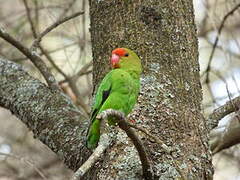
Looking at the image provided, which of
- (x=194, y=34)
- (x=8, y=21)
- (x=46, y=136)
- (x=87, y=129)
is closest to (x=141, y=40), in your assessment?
(x=194, y=34)

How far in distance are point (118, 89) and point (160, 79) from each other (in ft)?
0.76

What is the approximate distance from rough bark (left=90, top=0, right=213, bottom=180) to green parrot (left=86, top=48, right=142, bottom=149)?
0.04m

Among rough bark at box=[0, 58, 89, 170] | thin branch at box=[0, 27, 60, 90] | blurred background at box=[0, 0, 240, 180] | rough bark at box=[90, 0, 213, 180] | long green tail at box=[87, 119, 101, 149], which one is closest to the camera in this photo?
rough bark at box=[90, 0, 213, 180]

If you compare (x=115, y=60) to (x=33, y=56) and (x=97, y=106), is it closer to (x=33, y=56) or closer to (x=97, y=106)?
(x=97, y=106)

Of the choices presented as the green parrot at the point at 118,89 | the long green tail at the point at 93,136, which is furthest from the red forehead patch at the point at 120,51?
the long green tail at the point at 93,136

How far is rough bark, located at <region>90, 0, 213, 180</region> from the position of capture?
6.59 feet

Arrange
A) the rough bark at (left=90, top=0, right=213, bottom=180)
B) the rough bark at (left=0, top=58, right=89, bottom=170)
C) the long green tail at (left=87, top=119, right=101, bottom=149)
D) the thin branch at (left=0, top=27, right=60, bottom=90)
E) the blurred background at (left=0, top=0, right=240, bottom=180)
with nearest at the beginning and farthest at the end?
the rough bark at (left=90, top=0, right=213, bottom=180)
the long green tail at (left=87, top=119, right=101, bottom=149)
the rough bark at (left=0, top=58, right=89, bottom=170)
the thin branch at (left=0, top=27, right=60, bottom=90)
the blurred background at (left=0, top=0, right=240, bottom=180)

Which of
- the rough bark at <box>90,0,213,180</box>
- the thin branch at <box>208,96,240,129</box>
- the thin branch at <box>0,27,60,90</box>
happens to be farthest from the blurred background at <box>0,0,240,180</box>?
the rough bark at <box>90,0,213,180</box>

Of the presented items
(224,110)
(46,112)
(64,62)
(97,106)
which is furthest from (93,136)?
(64,62)

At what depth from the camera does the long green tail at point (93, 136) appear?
222 centimetres

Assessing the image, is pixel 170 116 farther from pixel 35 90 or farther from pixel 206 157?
pixel 35 90

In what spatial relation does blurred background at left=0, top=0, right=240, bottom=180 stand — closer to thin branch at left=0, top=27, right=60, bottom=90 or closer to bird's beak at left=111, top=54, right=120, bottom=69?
thin branch at left=0, top=27, right=60, bottom=90

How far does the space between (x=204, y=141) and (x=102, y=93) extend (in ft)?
1.57

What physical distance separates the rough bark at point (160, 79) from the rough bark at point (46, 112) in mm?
225
